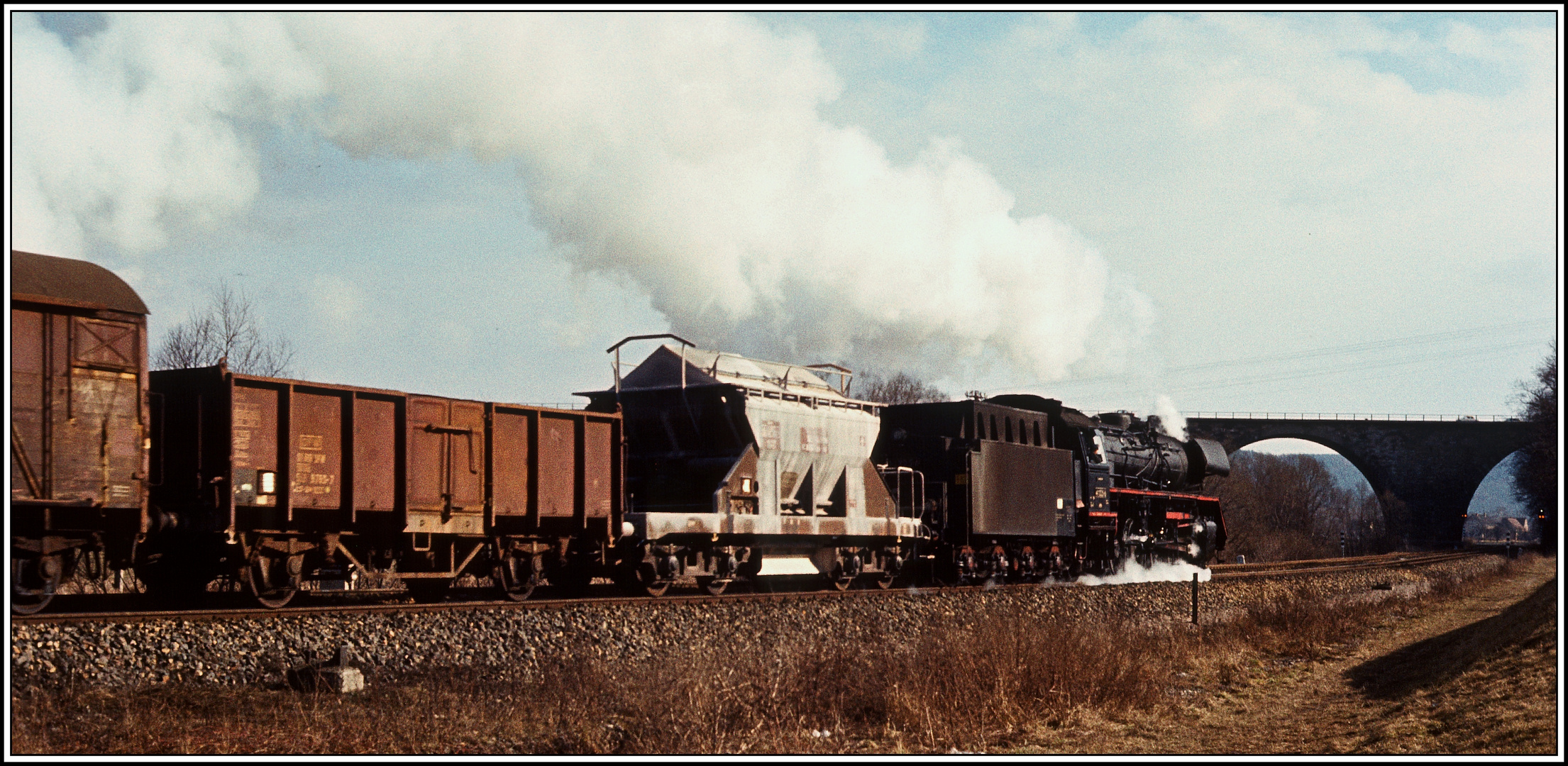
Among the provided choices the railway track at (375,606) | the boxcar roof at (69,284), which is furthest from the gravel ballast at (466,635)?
the boxcar roof at (69,284)

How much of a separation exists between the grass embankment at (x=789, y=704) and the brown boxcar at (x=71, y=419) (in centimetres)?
215

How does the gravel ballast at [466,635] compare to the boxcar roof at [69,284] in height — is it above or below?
below

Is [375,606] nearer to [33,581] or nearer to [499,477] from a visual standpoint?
[499,477]

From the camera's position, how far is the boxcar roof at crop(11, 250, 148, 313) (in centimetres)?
1184

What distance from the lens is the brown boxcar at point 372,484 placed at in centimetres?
1356

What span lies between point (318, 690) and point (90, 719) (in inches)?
78.0

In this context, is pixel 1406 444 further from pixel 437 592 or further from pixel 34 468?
pixel 34 468

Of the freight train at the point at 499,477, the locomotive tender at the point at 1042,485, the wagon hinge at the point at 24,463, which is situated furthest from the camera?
the locomotive tender at the point at 1042,485

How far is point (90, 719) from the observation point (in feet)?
32.4

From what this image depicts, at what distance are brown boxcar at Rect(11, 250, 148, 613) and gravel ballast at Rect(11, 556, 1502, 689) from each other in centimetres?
127

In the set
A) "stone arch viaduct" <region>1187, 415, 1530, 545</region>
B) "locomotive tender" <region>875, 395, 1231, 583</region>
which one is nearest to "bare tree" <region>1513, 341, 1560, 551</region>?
"stone arch viaduct" <region>1187, 415, 1530, 545</region>

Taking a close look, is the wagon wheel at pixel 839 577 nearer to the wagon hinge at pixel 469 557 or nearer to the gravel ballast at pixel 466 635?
the gravel ballast at pixel 466 635

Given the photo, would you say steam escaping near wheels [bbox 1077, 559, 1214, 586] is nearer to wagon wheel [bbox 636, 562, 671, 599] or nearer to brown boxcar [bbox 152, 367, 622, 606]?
wagon wheel [bbox 636, 562, 671, 599]

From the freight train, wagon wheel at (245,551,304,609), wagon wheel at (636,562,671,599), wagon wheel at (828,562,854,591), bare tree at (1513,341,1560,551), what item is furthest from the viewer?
bare tree at (1513,341,1560,551)
